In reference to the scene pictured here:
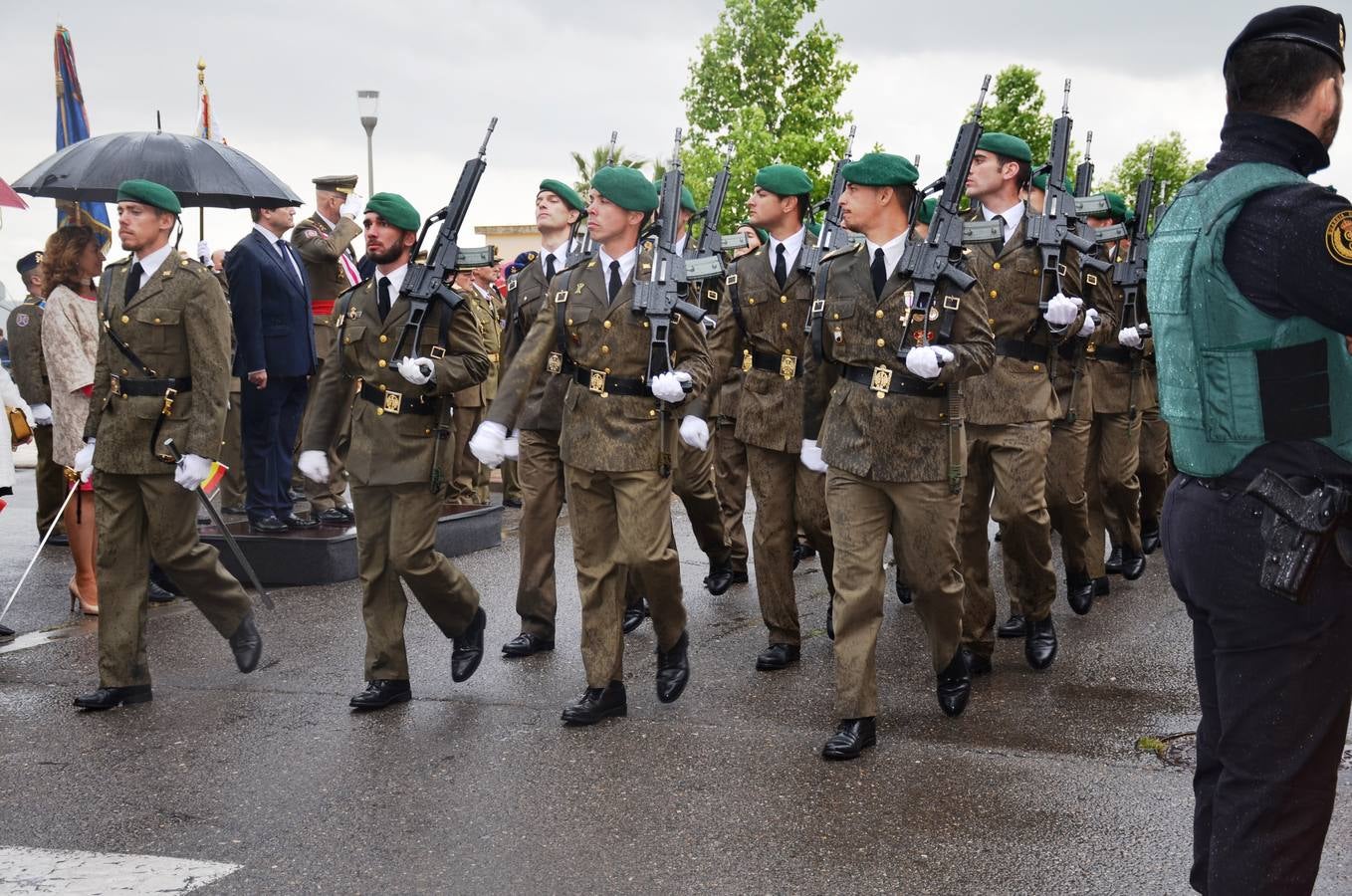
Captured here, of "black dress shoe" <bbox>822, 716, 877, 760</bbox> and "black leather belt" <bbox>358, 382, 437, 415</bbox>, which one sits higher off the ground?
"black leather belt" <bbox>358, 382, 437, 415</bbox>

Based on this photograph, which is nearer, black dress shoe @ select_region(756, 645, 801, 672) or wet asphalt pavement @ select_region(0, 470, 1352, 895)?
wet asphalt pavement @ select_region(0, 470, 1352, 895)

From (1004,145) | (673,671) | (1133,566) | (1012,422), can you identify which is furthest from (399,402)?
(1133,566)

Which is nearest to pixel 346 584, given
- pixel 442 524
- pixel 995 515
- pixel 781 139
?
pixel 442 524

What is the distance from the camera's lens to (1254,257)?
3082 millimetres

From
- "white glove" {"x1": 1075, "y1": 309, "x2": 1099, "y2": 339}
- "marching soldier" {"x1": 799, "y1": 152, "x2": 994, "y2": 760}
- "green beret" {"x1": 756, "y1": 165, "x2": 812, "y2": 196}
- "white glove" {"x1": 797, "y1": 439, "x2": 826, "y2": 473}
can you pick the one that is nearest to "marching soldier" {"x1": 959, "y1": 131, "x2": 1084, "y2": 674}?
"white glove" {"x1": 1075, "y1": 309, "x2": 1099, "y2": 339}

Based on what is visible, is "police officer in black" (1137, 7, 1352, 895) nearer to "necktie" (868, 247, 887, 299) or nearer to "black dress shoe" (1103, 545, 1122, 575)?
"necktie" (868, 247, 887, 299)

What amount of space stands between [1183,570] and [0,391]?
5.76 m

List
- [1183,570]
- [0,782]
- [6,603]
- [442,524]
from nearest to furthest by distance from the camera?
[1183,570], [0,782], [6,603], [442,524]

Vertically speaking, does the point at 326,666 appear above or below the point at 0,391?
below

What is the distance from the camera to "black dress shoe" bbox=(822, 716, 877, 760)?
5.14 m

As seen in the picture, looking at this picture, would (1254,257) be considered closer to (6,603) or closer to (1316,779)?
(1316,779)

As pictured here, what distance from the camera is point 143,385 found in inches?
241

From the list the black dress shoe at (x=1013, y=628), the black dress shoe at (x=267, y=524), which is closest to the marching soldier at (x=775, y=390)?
the black dress shoe at (x=1013, y=628)

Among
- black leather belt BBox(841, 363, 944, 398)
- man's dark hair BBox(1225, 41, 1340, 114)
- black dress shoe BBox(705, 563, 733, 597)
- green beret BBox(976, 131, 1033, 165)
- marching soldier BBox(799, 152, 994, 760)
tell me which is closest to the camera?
man's dark hair BBox(1225, 41, 1340, 114)
